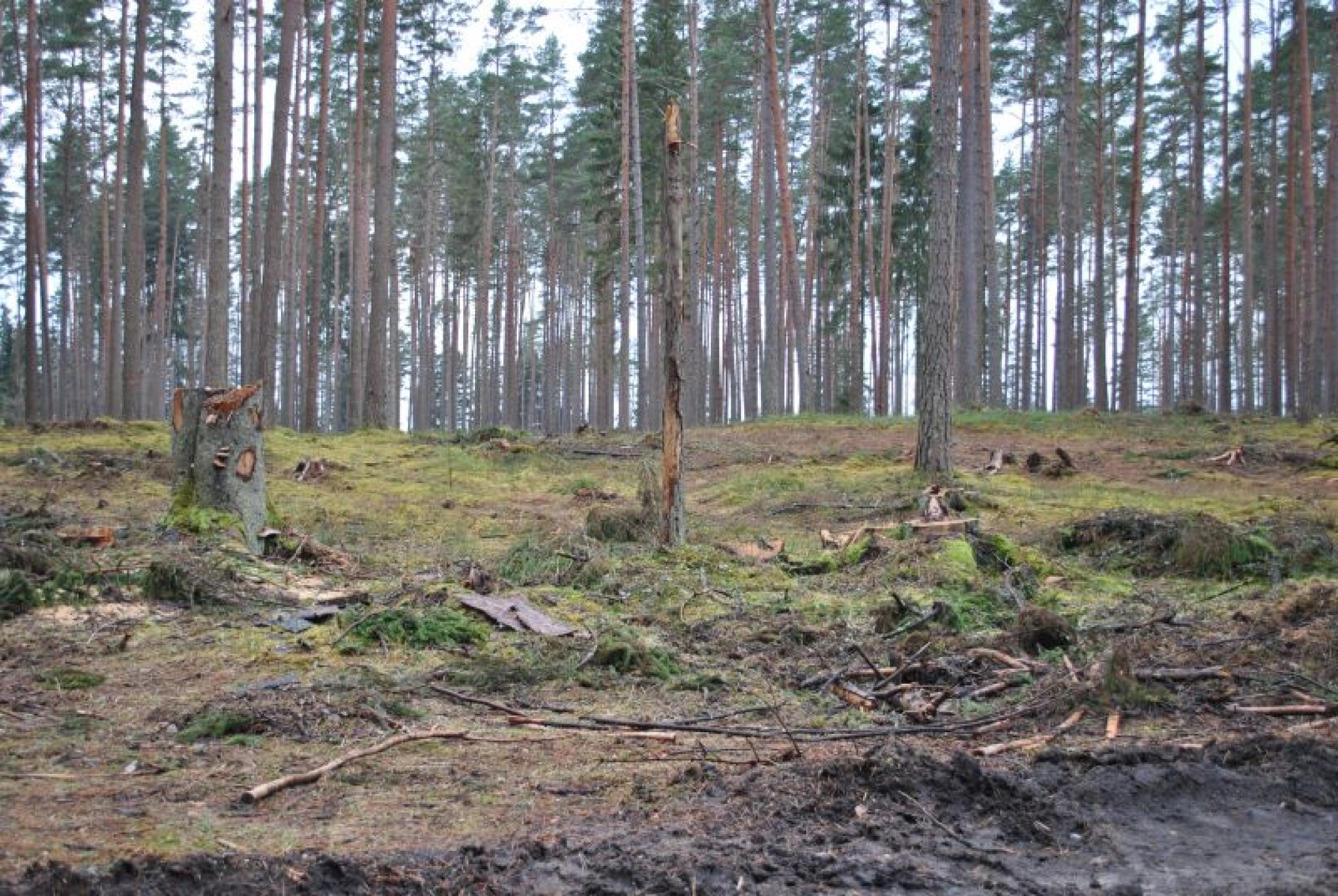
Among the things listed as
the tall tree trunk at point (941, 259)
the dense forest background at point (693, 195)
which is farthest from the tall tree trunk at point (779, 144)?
the tall tree trunk at point (941, 259)

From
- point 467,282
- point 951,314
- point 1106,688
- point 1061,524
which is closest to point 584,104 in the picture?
point 467,282

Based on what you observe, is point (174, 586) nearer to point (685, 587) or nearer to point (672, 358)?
point (685, 587)

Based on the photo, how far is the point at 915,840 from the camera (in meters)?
2.91

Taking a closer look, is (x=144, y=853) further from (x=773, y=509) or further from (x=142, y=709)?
(x=773, y=509)

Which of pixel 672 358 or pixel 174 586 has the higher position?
pixel 672 358

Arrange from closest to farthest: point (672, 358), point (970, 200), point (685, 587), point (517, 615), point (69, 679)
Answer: point (69, 679)
point (517, 615)
point (685, 587)
point (672, 358)
point (970, 200)

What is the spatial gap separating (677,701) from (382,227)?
18500 millimetres

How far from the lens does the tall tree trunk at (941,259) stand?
492 inches

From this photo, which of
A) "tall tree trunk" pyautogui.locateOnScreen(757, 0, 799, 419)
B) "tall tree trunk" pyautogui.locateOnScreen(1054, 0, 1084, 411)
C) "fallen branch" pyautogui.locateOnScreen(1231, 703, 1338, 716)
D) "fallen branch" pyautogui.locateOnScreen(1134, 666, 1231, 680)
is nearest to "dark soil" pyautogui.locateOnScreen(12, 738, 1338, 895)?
"fallen branch" pyautogui.locateOnScreen(1231, 703, 1338, 716)

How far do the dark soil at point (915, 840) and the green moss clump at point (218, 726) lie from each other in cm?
160

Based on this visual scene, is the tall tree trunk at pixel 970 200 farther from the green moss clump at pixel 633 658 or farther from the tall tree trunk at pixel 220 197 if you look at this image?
the green moss clump at pixel 633 658

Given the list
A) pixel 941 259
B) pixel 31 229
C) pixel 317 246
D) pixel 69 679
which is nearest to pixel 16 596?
pixel 69 679

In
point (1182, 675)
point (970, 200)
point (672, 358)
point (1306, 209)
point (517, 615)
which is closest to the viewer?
point (1182, 675)

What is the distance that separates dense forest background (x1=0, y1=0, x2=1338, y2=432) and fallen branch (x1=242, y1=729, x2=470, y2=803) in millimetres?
10089
